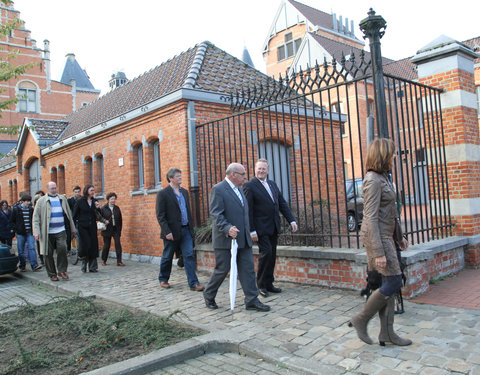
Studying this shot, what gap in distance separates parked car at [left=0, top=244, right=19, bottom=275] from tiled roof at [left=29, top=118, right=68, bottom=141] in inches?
318

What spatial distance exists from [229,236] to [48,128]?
46.9 ft

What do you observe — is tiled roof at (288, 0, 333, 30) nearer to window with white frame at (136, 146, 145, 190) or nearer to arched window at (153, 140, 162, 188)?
window with white frame at (136, 146, 145, 190)

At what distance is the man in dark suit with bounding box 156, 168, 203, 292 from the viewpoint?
671 cm

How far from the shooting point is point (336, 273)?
19.7 ft

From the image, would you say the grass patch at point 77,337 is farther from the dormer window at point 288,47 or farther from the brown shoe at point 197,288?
the dormer window at point 288,47

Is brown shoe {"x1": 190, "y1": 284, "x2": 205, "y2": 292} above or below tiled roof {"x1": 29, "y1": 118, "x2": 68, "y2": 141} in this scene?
below

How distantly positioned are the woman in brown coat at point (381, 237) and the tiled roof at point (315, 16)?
37686 mm

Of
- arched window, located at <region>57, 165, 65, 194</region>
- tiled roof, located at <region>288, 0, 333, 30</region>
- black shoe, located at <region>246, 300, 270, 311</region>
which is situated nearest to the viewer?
black shoe, located at <region>246, 300, 270, 311</region>

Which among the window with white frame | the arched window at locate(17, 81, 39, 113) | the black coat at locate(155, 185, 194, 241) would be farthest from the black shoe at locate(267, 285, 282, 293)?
the arched window at locate(17, 81, 39, 113)

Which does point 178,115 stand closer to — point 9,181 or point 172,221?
→ point 172,221

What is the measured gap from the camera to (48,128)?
667 inches

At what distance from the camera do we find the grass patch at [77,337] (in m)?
3.79

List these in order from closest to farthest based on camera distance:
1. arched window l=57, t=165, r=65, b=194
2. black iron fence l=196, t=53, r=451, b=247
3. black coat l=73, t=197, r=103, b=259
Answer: black iron fence l=196, t=53, r=451, b=247 < black coat l=73, t=197, r=103, b=259 < arched window l=57, t=165, r=65, b=194

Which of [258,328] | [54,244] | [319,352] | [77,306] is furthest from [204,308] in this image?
[54,244]
